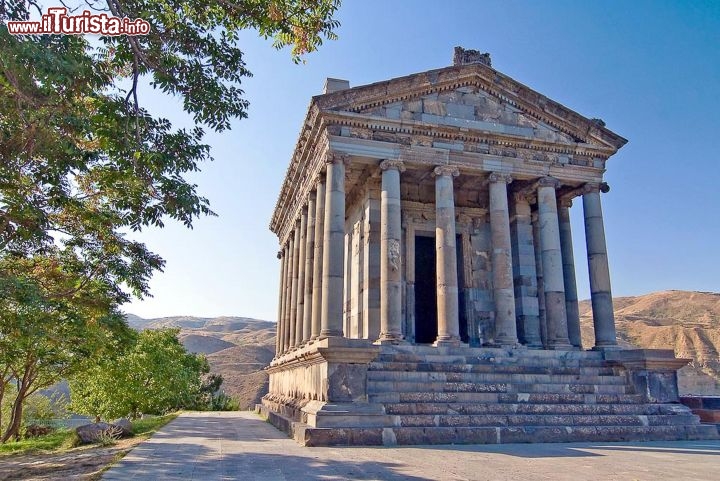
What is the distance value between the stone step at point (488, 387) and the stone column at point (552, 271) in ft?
8.82

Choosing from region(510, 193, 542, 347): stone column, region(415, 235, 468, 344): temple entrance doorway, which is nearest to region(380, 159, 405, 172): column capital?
region(415, 235, 468, 344): temple entrance doorway

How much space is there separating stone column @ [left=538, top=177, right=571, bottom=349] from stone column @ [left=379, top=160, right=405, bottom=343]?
204 inches

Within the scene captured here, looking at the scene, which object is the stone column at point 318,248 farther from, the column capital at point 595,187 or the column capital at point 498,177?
the column capital at point 595,187

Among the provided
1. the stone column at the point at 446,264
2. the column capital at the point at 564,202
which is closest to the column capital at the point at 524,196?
the column capital at the point at 564,202

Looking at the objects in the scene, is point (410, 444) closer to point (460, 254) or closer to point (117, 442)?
point (117, 442)

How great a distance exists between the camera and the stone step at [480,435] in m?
11.0

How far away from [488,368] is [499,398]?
147 centimetres

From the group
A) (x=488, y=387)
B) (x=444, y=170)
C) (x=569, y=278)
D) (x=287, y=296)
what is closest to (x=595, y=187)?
(x=569, y=278)

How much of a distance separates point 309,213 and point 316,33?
10519mm

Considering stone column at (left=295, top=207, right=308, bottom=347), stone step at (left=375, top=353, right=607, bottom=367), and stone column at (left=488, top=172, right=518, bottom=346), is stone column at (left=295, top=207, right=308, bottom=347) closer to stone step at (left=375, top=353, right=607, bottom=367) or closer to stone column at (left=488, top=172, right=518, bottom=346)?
stone column at (left=488, top=172, right=518, bottom=346)

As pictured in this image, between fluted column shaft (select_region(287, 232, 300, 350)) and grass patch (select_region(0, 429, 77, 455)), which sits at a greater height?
fluted column shaft (select_region(287, 232, 300, 350))

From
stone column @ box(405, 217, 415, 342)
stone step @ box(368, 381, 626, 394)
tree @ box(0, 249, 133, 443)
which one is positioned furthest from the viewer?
stone column @ box(405, 217, 415, 342)

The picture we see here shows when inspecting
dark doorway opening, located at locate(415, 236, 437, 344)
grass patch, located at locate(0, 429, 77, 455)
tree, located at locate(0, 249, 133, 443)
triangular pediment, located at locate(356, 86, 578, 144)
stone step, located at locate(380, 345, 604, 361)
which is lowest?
grass patch, located at locate(0, 429, 77, 455)

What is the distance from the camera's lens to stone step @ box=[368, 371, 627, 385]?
44.6ft
